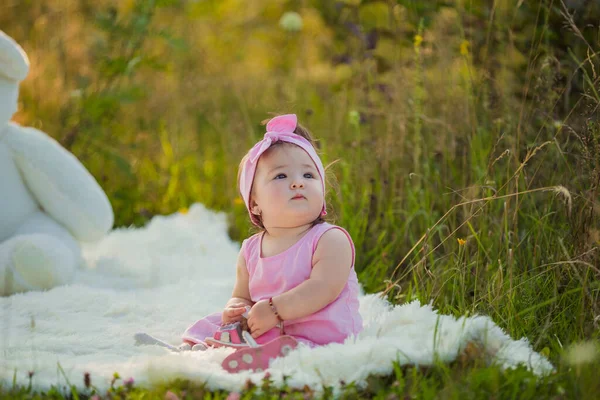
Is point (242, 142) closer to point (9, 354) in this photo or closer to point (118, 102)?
point (118, 102)

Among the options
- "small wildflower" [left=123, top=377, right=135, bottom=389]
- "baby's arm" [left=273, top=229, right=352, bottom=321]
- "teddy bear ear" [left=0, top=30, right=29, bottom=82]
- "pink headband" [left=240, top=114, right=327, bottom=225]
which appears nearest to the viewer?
"small wildflower" [left=123, top=377, right=135, bottom=389]

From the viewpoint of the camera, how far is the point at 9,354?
7.01 feet

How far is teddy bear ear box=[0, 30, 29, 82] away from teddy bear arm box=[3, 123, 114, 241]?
25cm

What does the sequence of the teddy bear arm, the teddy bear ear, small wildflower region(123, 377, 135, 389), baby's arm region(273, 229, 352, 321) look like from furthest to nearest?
the teddy bear arm
the teddy bear ear
baby's arm region(273, 229, 352, 321)
small wildflower region(123, 377, 135, 389)

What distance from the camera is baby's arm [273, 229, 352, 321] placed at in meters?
2.07

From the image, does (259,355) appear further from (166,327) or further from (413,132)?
(413,132)

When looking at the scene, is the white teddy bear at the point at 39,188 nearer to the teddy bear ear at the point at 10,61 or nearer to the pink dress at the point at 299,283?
the teddy bear ear at the point at 10,61

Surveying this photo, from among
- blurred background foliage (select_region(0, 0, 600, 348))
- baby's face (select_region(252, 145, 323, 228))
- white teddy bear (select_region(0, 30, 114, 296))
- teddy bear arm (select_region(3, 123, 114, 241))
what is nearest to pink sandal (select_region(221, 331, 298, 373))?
baby's face (select_region(252, 145, 323, 228))

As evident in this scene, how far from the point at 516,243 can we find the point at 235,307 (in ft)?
3.29

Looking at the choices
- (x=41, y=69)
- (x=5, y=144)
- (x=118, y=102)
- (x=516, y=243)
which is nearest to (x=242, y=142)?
(x=118, y=102)

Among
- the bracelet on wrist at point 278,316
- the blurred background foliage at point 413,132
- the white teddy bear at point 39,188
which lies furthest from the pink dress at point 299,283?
the white teddy bear at point 39,188

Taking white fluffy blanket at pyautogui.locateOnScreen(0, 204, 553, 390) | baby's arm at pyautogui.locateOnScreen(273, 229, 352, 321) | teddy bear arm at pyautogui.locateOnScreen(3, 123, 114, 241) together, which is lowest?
white fluffy blanket at pyautogui.locateOnScreen(0, 204, 553, 390)

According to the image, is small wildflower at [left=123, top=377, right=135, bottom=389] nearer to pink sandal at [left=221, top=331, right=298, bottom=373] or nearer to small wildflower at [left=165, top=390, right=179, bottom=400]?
small wildflower at [left=165, top=390, right=179, bottom=400]

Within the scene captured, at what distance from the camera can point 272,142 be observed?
225 cm
